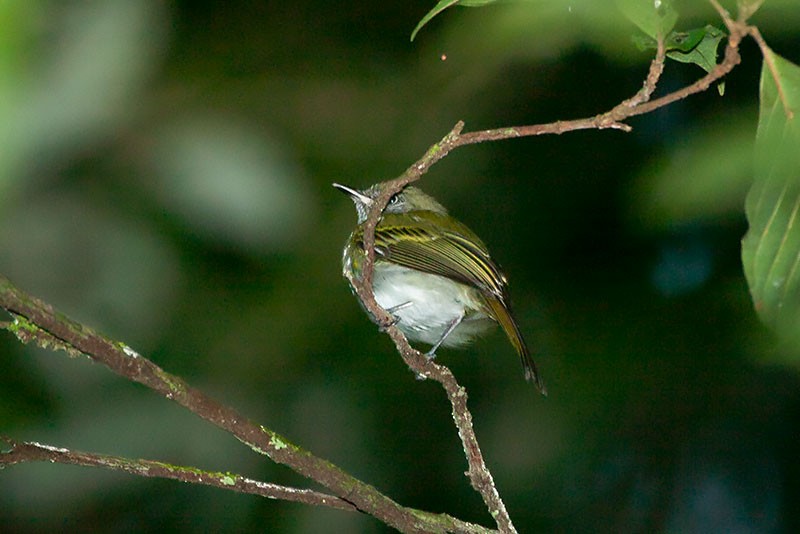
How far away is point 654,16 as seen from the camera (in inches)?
53.4

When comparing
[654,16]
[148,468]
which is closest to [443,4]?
[654,16]

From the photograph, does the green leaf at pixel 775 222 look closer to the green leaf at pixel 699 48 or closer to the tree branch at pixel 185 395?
the green leaf at pixel 699 48

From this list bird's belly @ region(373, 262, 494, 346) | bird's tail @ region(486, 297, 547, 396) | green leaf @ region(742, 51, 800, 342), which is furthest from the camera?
bird's belly @ region(373, 262, 494, 346)

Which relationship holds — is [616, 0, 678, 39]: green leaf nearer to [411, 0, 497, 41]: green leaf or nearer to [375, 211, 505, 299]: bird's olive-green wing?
[411, 0, 497, 41]: green leaf

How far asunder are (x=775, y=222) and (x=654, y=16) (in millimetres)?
320

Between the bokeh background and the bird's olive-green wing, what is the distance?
2.28 ft

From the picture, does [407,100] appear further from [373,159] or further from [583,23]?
[583,23]

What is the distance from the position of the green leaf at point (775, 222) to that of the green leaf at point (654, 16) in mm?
144

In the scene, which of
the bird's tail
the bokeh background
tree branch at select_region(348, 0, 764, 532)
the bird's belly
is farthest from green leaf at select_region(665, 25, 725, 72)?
the bokeh background

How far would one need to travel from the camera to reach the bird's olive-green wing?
3785 millimetres

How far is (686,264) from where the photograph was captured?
597 cm

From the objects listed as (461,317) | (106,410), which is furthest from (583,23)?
(106,410)

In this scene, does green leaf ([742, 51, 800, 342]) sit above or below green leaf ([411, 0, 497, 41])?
below

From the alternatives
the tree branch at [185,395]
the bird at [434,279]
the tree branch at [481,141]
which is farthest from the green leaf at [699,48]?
the bird at [434,279]
